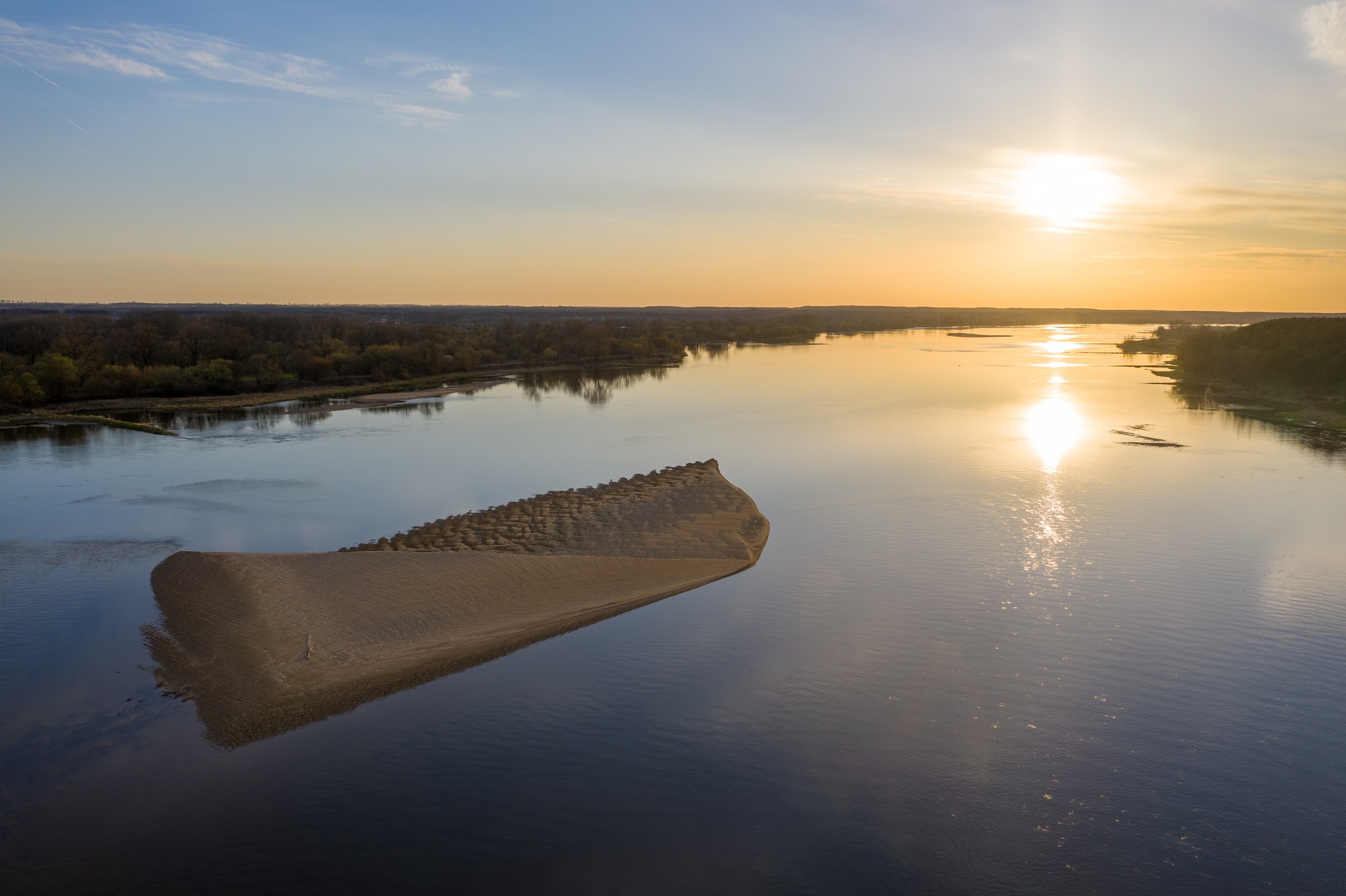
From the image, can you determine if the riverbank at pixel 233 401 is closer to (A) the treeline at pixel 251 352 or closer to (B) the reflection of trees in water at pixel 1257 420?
(A) the treeline at pixel 251 352

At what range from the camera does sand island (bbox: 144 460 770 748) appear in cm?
798

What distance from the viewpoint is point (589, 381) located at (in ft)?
132

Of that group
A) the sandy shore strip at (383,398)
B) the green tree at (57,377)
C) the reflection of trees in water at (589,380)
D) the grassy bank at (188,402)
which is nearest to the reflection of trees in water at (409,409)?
the sandy shore strip at (383,398)

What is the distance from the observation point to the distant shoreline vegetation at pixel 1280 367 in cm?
2842

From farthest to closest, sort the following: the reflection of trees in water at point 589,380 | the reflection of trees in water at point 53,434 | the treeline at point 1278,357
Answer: the reflection of trees in water at point 589,380 → the treeline at point 1278,357 → the reflection of trees in water at point 53,434

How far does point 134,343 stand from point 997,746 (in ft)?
131

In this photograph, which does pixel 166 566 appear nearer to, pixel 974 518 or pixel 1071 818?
pixel 1071 818

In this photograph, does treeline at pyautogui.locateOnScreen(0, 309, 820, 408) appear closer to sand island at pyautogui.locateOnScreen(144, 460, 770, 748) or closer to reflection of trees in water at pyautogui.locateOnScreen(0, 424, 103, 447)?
reflection of trees in water at pyautogui.locateOnScreen(0, 424, 103, 447)

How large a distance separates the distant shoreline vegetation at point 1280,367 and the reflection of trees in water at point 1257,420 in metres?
0.26

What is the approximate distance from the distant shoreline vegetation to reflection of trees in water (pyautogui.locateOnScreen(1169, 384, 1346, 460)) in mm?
257

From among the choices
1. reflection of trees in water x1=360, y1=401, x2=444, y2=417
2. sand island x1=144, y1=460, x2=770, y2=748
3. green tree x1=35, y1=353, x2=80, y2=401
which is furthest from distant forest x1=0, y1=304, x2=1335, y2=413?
sand island x1=144, y1=460, x2=770, y2=748

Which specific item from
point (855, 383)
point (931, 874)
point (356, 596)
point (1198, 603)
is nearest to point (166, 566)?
point (356, 596)

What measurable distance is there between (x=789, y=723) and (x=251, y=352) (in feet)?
122

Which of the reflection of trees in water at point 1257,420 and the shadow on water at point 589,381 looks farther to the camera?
the shadow on water at point 589,381
